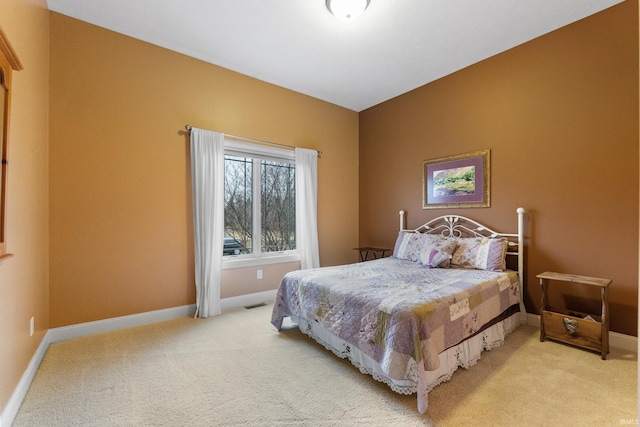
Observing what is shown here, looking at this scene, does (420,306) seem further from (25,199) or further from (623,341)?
(25,199)

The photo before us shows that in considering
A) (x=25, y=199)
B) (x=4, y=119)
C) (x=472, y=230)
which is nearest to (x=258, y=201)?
(x=25, y=199)

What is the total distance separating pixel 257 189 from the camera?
393 cm

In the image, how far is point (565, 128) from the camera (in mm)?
2789

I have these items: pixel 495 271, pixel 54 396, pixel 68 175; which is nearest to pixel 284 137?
pixel 68 175

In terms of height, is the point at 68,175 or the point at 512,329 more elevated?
the point at 68,175

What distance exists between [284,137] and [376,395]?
3.32 meters

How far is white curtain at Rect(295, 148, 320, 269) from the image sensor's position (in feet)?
13.6

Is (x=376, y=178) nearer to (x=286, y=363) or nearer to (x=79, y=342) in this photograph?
(x=286, y=363)

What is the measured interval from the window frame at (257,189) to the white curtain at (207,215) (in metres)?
0.23

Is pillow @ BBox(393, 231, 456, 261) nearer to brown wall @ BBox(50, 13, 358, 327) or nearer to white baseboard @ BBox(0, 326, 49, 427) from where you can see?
brown wall @ BBox(50, 13, 358, 327)

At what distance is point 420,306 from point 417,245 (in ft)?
5.86

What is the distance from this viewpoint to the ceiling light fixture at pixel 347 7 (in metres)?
2.36

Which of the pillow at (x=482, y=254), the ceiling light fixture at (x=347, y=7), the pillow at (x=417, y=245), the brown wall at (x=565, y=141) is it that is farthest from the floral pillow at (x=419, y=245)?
the ceiling light fixture at (x=347, y=7)

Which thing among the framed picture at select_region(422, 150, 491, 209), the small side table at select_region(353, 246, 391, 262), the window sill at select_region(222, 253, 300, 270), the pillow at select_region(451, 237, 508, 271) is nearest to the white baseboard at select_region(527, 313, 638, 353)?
the pillow at select_region(451, 237, 508, 271)
